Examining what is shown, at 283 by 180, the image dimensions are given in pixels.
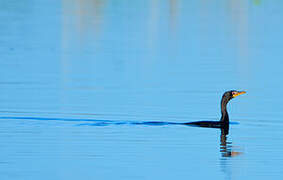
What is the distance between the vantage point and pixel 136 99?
21875 millimetres

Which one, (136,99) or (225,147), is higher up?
(136,99)

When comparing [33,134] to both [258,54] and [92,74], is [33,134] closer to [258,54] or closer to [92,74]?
[92,74]

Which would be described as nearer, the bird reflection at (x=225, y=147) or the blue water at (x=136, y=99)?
the blue water at (x=136, y=99)

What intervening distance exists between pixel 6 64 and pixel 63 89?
5157 mm

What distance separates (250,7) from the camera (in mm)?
60250

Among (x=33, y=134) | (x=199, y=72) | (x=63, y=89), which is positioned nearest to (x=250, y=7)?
(x=199, y=72)

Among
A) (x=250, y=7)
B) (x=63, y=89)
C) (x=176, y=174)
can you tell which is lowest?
(x=176, y=174)

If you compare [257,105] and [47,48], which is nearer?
[257,105]

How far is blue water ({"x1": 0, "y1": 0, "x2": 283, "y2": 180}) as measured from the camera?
14.7 m

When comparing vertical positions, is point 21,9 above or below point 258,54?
above

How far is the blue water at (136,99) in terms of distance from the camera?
48.1 ft

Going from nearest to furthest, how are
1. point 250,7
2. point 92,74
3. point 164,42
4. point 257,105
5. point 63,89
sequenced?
1. point 257,105
2. point 63,89
3. point 92,74
4. point 164,42
5. point 250,7

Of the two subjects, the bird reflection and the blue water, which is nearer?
the blue water

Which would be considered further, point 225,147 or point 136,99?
point 136,99
